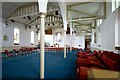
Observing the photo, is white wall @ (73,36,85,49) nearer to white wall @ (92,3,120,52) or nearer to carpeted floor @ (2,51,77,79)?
white wall @ (92,3,120,52)

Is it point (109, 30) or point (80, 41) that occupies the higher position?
point (109, 30)

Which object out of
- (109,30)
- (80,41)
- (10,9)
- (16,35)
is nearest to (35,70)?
(109,30)

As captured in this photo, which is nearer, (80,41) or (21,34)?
(21,34)

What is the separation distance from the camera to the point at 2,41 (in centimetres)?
1261

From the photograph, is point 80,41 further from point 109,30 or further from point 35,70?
point 35,70

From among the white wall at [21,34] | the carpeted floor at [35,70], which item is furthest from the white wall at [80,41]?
the carpeted floor at [35,70]

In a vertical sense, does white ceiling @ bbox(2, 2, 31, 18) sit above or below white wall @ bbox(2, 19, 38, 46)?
above

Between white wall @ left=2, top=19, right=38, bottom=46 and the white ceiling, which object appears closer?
the white ceiling

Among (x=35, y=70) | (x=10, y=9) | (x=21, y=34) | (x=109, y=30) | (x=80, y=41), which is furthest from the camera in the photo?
Result: (x=80, y=41)

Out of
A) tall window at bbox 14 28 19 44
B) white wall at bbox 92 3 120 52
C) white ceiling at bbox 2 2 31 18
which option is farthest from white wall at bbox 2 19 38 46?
white wall at bbox 92 3 120 52

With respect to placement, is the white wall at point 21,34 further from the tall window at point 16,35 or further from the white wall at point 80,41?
the white wall at point 80,41

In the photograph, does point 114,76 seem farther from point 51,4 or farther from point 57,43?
point 57,43

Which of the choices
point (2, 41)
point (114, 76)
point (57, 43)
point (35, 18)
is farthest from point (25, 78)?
point (57, 43)

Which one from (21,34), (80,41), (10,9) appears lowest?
(80,41)
